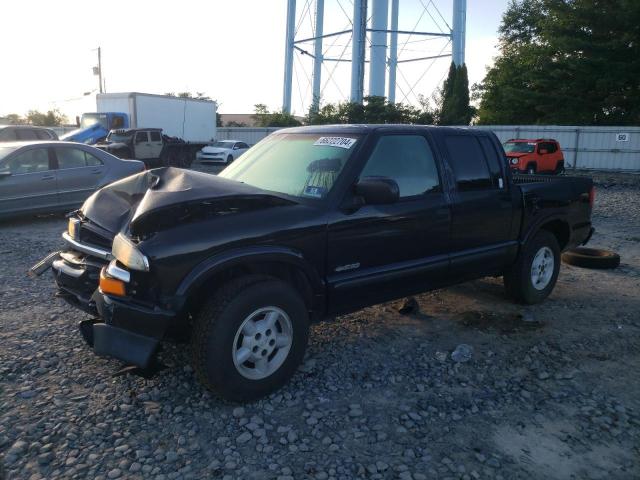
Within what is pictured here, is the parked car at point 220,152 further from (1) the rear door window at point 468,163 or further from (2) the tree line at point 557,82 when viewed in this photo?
(1) the rear door window at point 468,163

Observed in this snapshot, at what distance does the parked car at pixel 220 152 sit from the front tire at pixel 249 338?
22.8m

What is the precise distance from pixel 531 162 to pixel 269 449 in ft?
68.3

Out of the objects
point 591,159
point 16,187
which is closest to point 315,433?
point 16,187

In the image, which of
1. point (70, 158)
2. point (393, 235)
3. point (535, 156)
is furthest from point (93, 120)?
point (393, 235)

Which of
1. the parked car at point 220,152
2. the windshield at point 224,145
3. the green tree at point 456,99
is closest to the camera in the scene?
the parked car at point 220,152

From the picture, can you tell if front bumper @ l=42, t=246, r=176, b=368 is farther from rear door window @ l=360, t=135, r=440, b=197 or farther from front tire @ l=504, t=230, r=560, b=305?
front tire @ l=504, t=230, r=560, b=305

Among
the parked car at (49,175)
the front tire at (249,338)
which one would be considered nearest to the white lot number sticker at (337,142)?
the front tire at (249,338)

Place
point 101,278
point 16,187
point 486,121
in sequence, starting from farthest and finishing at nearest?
point 486,121
point 16,187
point 101,278

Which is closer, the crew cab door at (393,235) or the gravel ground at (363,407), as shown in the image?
the gravel ground at (363,407)

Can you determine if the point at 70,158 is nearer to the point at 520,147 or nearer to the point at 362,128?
the point at 362,128

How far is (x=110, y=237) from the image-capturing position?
11.8ft

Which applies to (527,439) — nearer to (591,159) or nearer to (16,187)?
(16,187)

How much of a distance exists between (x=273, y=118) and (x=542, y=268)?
1488 inches

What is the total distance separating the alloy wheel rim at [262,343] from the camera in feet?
11.3
